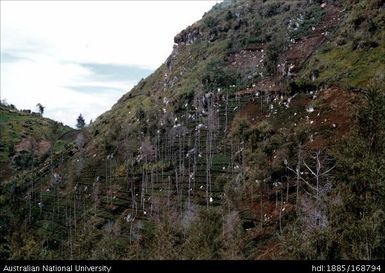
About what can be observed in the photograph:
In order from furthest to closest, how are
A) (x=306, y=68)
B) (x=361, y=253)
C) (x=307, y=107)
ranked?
1. (x=306, y=68)
2. (x=307, y=107)
3. (x=361, y=253)

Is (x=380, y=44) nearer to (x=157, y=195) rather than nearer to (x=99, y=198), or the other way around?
(x=157, y=195)

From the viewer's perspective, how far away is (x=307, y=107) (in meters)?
Answer: 136

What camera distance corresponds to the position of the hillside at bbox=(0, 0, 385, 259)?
4284 cm

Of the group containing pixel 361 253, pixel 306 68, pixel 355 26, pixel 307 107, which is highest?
pixel 355 26

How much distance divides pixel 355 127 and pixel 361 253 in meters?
13.2

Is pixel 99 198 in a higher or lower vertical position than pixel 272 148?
lower

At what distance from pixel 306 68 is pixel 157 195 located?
6866 centimetres

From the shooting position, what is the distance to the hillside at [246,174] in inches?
1687

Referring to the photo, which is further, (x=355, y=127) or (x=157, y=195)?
(x=157, y=195)

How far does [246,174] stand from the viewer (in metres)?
121

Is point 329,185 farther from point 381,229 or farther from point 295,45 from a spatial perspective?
point 295,45

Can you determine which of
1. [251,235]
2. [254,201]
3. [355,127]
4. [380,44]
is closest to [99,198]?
[254,201]
